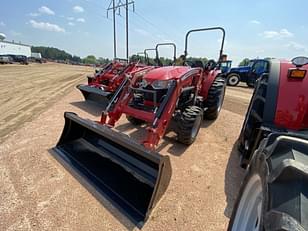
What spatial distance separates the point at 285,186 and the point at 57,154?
300 cm

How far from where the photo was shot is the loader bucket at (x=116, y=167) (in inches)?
82.0

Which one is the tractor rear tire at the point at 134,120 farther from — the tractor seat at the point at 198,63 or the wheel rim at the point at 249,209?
the wheel rim at the point at 249,209

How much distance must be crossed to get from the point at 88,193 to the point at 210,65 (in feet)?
13.6

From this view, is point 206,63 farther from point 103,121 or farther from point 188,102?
point 103,121

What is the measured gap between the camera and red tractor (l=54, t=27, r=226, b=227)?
7.13 ft

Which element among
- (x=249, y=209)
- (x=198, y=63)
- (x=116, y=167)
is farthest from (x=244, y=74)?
(x=249, y=209)

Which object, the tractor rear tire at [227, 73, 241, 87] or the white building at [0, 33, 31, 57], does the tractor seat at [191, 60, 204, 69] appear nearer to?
the tractor rear tire at [227, 73, 241, 87]

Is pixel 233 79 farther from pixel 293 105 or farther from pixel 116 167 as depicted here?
pixel 116 167

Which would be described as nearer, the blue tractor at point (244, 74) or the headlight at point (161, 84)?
the headlight at point (161, 84)

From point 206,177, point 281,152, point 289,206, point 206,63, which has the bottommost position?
point 206,177

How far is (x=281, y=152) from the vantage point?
3.49ft

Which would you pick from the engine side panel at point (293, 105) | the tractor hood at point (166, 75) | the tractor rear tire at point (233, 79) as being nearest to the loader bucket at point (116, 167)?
the tractor hood at point (166, 75)

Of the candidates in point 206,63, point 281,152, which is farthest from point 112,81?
point 281,152

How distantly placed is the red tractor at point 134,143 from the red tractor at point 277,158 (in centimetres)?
86
